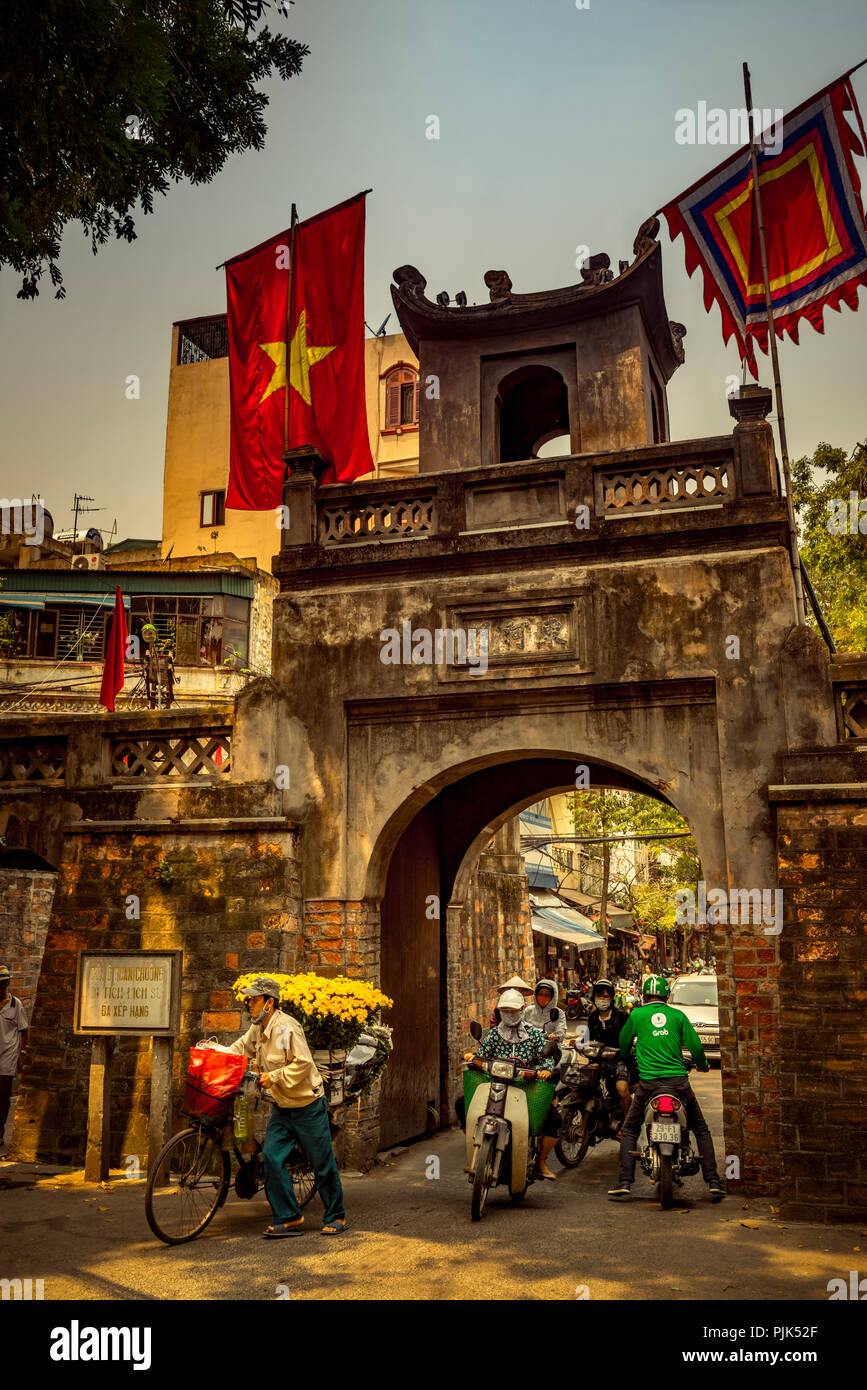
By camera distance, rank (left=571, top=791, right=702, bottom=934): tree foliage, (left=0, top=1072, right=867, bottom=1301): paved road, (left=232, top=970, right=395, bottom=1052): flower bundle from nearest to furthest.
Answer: (left=0, top=1072, right=867, bottom=1301): paved road → (left=232, top=970, right=395, bottom=1052): flower bundle → (left=571, top=791, right=702, bottom=934): tree foliage

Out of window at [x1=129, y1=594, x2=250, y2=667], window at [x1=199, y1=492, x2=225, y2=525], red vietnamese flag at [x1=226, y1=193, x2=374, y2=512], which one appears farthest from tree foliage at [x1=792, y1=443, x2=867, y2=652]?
window at [x1=199, y1=492, x2=225, y2=525]

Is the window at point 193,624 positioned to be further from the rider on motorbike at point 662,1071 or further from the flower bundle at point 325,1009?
the rider on motorbike at point 662,1071

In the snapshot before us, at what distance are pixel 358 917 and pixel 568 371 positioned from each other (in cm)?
590

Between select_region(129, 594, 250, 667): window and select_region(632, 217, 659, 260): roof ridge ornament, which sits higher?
select_region(129, 594, 250, 667): window

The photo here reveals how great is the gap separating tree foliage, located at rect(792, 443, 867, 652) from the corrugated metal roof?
1441 cm

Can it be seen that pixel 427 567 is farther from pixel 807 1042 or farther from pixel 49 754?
pixel 807 1042

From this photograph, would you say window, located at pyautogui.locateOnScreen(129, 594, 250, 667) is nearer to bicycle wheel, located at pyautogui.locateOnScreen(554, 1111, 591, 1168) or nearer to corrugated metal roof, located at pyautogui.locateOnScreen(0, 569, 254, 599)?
corrugated metal roof, located at pyautogui.locateOnScreen(0, 569, 254, 599)

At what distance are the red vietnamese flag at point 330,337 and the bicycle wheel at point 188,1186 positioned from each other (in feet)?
22.7

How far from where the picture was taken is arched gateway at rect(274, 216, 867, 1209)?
8859mm

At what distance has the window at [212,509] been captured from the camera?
3388cm

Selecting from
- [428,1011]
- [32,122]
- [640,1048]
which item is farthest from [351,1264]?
[32,122]

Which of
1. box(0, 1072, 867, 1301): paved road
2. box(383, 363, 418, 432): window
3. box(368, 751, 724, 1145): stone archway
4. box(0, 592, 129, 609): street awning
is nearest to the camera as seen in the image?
box(0, 1072, 867, 1301): paved road

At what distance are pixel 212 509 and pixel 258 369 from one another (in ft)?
74.9

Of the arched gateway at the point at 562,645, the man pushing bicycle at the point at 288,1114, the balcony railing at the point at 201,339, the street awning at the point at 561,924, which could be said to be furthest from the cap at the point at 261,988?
the balcony railing at the point at 201,339
